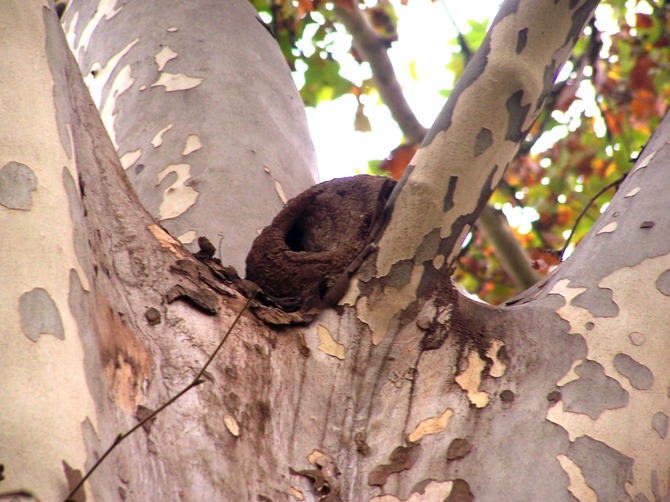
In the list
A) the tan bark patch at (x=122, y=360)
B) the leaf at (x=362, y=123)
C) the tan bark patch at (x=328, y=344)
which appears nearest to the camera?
the tan bark patch at (x=122, y=360)

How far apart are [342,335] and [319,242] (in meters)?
0.27

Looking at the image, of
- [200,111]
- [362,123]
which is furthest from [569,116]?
[200,111]

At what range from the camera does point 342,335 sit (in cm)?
150

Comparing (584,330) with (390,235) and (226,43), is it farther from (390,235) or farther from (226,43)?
(226,43)

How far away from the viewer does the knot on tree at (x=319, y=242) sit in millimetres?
1565

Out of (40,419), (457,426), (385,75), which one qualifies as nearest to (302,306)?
(457,426)

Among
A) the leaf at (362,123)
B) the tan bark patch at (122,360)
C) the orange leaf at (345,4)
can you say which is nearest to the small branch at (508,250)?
the orange leaf at (345,4)

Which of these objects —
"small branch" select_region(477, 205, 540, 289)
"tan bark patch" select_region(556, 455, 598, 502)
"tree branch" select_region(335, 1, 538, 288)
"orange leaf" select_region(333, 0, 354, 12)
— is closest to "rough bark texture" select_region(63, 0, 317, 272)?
"tan bark patch" select_region(556, 455, 598, 502)

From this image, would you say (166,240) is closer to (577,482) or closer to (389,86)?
(577,482)

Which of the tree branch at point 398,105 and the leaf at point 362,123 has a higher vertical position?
the leaf at point 362,123

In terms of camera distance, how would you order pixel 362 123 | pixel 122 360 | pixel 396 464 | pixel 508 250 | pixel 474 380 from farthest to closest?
pixel 362 123
pixel 508 250
pixel 474 380
pixel 396 464
pixel 122 360

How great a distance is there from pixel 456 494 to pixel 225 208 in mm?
868

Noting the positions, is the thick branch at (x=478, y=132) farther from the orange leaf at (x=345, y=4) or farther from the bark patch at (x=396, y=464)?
the orange leaf at (x=345, y=4)

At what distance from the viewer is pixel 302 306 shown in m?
1.54
